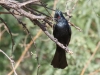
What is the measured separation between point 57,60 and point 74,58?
1547mm

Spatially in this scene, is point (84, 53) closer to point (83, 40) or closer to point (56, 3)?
point (83, 40)

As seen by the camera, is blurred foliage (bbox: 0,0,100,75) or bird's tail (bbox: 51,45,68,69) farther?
blurred foliage (bbox: 0,0,100,75)

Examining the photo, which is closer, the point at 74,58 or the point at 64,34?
the point at 64,34

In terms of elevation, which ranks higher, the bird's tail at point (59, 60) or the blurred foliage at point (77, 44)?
the bird's tail at point (59, 60)

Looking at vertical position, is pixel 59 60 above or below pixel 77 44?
above

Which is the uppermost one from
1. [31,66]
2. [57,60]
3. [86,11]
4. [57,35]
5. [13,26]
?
[57,35]

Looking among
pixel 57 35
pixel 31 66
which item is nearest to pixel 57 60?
pixel 57 35

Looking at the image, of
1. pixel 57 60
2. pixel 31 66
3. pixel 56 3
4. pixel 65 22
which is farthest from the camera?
pixel 31 66

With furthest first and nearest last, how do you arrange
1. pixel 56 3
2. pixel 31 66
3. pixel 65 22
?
pixel 31 66, pixel 56 3, pixel 65 22

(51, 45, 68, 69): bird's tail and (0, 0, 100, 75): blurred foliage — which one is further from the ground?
(51, 45, 68, 69): bird's tail

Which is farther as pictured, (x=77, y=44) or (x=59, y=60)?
(x=77, y=44)

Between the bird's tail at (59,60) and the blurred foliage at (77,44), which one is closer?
the bird's tail at (59,60)

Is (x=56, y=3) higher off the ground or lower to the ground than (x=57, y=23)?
lower

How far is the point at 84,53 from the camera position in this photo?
4.28 m
